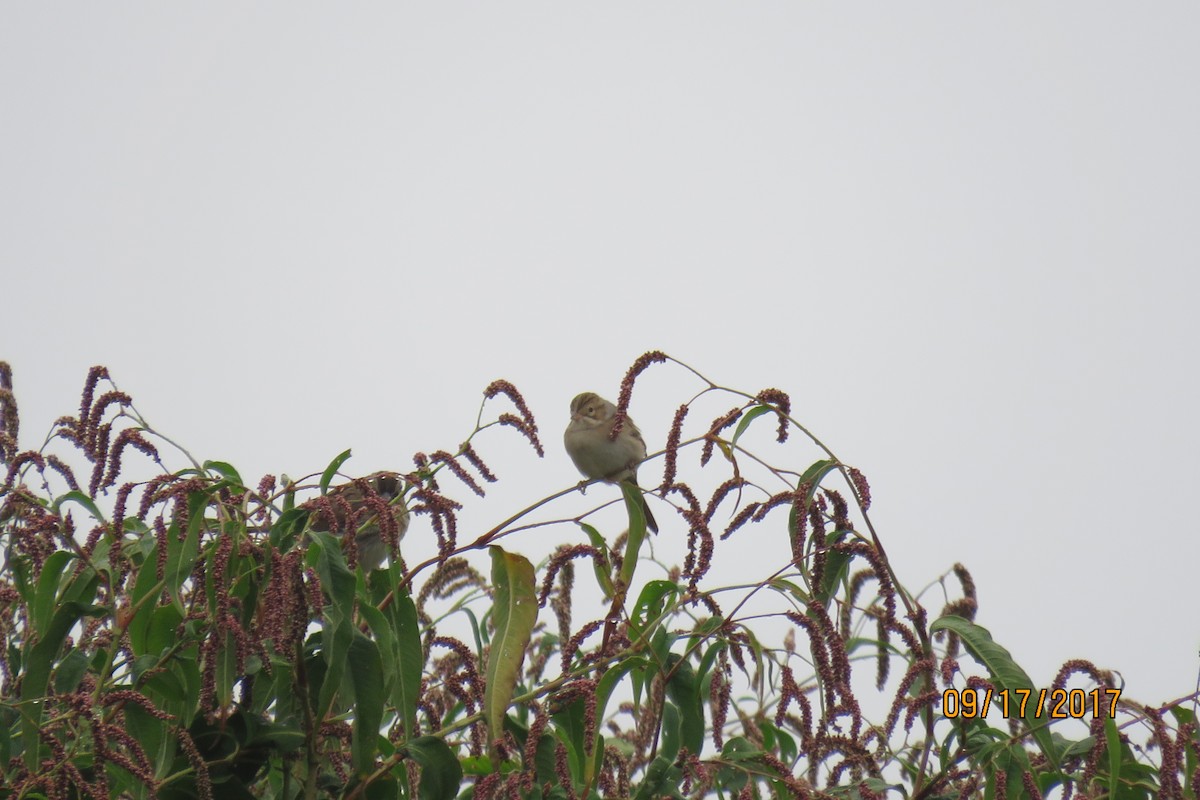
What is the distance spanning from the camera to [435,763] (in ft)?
8.13

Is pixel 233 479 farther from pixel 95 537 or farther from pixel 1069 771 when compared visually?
pixel 1069 771

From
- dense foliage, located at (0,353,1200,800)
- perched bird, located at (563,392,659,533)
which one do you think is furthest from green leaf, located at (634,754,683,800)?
perched bird, located at (563,392,659,533)

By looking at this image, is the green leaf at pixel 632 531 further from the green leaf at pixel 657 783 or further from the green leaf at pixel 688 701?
the green leaf at pixel 657 783

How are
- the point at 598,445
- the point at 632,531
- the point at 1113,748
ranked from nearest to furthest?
1. the point at 1113,748
2. the point at 632,531
3. the point at 598,445

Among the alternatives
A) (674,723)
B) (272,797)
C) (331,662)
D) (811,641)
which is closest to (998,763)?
(811,641)

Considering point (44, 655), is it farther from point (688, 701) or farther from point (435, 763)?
point (688, 701)

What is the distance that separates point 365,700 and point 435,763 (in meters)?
0.19

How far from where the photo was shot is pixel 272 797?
9.59 ft

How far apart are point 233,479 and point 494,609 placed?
691 millimetres

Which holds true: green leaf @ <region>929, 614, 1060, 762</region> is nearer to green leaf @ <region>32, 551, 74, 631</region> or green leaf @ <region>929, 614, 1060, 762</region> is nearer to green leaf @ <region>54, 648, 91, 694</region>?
green leaf @ <region>54, 648, 91, 694</region>

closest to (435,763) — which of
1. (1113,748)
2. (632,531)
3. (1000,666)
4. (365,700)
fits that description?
(365,700)

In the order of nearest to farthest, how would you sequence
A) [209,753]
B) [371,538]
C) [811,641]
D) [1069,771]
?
[811,641] < [209,753] < [1069,771] < [371,538]

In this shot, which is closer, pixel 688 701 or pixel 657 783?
pixel 657 783

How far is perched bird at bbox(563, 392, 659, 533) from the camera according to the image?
8.17 m
